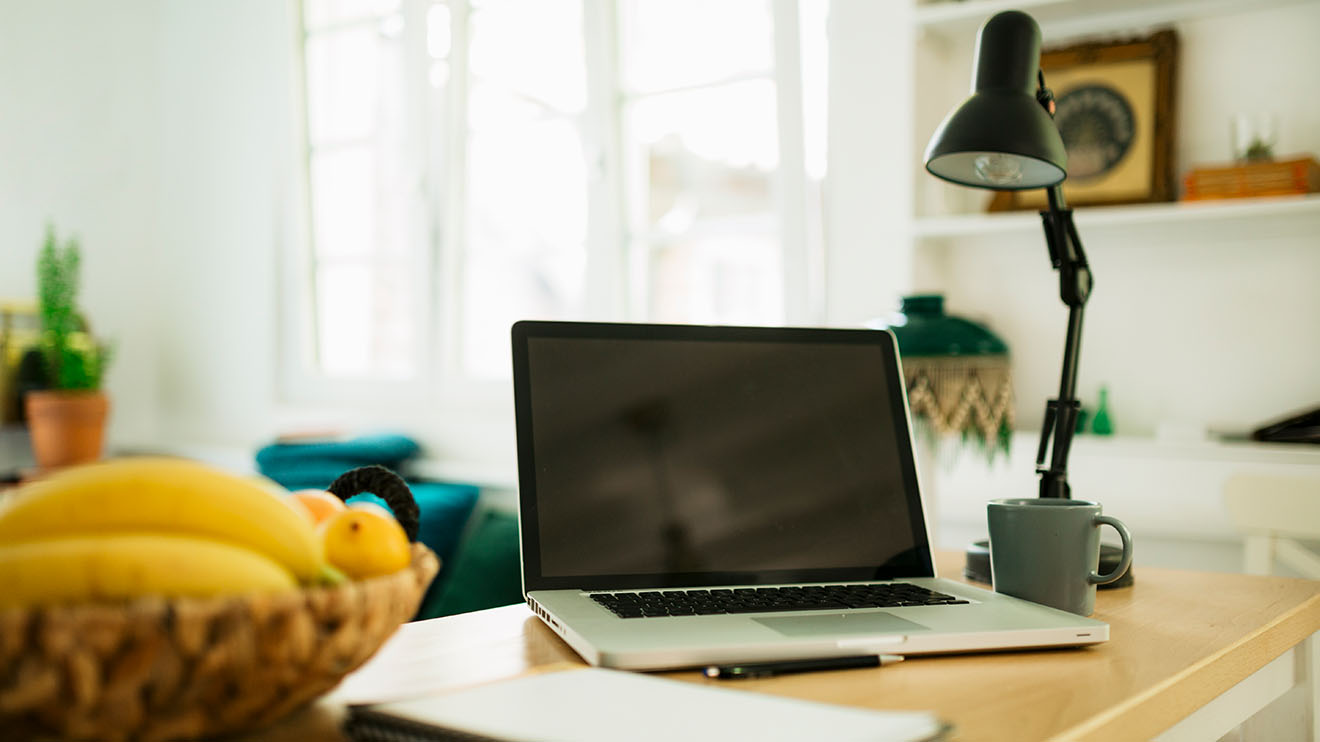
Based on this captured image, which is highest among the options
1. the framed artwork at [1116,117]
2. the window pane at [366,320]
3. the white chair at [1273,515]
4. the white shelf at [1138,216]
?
the framed artwork at [1116,117]

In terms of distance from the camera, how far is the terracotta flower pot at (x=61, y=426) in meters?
3.43

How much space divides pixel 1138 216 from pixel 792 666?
5.30 feet

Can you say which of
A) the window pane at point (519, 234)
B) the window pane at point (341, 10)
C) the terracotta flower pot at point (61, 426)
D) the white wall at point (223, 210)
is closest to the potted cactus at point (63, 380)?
the terracotta flower pot at point (61, 426)

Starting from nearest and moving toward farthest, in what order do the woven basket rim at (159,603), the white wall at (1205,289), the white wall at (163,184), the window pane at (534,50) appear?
the woven basket rim at (159,603)
the white wall at (1205,289)
the window pane at (534,50)
the white wall at (163,184)

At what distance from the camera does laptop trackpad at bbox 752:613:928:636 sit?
2.46 ft

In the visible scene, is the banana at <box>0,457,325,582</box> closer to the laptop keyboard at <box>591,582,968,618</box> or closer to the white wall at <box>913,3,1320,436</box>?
the laptop keyboard at <box>591,582,968,618</box>

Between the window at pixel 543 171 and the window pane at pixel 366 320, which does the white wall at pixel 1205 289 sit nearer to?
the window at pixel 543 171

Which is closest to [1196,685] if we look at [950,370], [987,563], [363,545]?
[987,563]

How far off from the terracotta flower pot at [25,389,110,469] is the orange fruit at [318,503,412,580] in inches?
132

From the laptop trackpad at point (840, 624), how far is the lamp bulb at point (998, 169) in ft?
1.65

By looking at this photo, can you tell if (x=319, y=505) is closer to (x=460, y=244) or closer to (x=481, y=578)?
(x=481, y=578)

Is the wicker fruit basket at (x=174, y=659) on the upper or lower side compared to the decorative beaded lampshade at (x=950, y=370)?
lower

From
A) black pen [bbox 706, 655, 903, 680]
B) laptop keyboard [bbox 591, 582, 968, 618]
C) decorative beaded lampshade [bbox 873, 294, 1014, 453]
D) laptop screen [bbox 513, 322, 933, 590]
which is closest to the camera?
black pen [bbox 706, 655, 903, 680]

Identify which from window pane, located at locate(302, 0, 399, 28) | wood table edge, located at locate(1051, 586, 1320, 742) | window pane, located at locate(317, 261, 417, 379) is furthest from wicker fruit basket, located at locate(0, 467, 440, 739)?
window pane, located at locate(302, 0, 399, 28)
